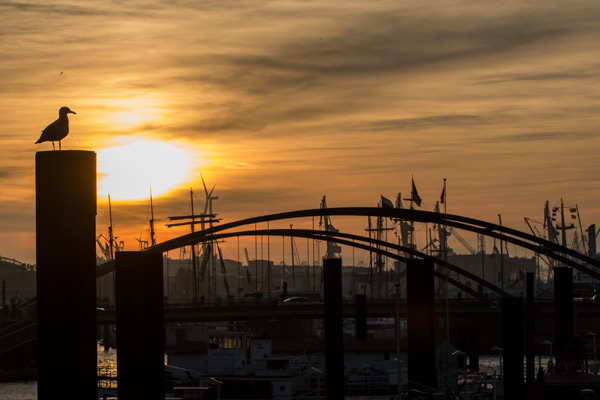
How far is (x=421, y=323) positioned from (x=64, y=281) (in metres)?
33.1

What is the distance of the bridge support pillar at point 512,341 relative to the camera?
40.4 metres

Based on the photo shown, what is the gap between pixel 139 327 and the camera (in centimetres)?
2309

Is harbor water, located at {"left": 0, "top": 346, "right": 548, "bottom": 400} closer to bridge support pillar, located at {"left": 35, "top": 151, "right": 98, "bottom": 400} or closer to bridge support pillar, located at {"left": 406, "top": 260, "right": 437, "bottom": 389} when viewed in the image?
bridge support pillar, located at {"left": 406, "top": 260, "right": 437, "bottom": 389}

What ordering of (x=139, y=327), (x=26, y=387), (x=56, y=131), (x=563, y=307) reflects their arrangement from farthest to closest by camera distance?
(x=26, y=387) → (x=563, y=307) → (x=139, y=327) → (x=56, y=131)

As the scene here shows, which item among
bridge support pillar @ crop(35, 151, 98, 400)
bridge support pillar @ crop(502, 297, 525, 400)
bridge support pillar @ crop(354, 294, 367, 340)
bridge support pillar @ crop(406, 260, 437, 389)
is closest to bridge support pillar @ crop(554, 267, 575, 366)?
bridge support pillar @ crop(406, 260, 437, 389)

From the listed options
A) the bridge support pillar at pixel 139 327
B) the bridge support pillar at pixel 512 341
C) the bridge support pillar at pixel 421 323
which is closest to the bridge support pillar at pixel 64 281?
the bridge support pillar at pixel 139 327

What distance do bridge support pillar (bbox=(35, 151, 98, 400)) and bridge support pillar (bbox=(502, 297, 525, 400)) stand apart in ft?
96.2

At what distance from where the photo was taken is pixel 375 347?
120438 mm

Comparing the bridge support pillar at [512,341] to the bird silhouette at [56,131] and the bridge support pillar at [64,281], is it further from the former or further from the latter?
the bridge support pillar at [64,281]

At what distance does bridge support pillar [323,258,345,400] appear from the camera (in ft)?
118

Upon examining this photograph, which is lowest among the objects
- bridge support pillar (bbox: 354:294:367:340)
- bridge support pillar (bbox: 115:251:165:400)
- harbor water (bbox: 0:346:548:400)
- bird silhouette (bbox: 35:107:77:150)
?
harbor water (bbox: 0:346:548:400)

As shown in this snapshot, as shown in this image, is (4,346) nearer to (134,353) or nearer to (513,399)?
(513,399)

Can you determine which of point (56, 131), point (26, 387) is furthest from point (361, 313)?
point (56, 131)

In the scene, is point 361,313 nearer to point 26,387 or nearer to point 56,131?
point 26,387
